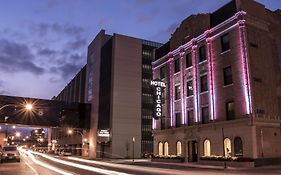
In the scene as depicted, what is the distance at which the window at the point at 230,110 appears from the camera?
38388 mm

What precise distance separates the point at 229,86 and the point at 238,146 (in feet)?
23.4

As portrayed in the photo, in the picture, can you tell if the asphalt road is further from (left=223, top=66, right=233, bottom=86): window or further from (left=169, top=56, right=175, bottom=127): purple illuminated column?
(left=169, top=56, right=175, bottom=127): purple illuminated column

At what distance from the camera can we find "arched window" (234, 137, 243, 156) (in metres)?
36.3

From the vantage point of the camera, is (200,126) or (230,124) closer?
(230,124)

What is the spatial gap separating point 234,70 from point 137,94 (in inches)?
1719

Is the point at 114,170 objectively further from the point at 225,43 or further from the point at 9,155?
the point at 225,43

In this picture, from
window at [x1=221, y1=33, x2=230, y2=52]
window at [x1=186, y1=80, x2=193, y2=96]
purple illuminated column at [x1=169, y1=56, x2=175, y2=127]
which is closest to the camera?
window at [x1=221, y1=33, x2=230, y2=52]

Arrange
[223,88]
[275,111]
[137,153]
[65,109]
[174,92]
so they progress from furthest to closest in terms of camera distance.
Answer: [65,109] < [137,153] < [174,92] < [223,88] < [275,111]

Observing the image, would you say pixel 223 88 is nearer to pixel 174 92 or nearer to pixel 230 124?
pixel 230 124

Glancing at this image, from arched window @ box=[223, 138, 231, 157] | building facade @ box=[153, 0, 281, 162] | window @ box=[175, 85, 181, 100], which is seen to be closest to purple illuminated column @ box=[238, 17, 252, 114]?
building facade @ box=[153, 0, 281, 162]

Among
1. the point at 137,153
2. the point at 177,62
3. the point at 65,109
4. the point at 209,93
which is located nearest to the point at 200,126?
the point at 209,93

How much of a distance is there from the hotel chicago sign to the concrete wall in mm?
27870

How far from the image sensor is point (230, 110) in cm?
3878

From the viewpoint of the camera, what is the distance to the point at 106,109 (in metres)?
80.3
